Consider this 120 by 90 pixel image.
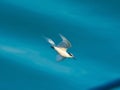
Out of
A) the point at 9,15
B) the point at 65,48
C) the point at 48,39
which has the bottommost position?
the point at 65,48

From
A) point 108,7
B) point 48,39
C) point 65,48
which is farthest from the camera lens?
point 108,7

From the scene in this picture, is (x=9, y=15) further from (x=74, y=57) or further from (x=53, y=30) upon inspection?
(x=74, y=57)

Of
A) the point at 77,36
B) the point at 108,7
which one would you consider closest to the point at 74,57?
the point at 77,36

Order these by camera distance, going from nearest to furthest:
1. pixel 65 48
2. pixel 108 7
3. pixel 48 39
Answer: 1. pixel 65 48
2. pixel 48 39
3. pixel 108 7

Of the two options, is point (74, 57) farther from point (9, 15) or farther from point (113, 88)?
point (9, 15)

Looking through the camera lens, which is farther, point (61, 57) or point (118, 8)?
point (118, 8)

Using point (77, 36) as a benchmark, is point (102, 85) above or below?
below

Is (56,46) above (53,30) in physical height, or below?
below

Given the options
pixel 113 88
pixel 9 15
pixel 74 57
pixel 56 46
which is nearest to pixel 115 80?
pixel 113 88

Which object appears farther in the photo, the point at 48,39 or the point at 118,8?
the point at 118,8
